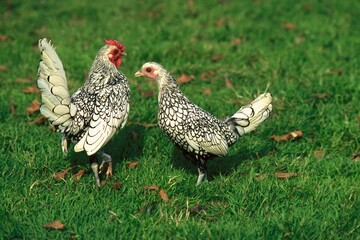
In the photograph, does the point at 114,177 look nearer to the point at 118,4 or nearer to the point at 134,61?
the point at 134,61

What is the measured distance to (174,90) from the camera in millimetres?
5430

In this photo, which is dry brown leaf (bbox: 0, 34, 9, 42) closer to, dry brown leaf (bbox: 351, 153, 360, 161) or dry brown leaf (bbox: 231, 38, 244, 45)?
dry brown leaf (bbox: 231, 38, 244, 45)

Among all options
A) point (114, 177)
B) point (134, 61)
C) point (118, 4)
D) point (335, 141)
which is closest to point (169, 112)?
point (114, 177)

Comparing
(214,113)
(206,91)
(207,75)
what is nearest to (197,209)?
(214,113)

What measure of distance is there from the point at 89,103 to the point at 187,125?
87 centimetres

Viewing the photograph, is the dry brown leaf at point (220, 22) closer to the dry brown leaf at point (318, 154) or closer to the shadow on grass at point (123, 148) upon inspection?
the shadow on grass at point (123, 148)

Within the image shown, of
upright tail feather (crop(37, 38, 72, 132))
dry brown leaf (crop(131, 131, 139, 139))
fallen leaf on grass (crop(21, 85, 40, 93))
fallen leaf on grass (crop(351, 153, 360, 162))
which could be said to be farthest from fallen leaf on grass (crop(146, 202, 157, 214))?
fallen leaf on grass (crop(21, 85, 40, 93))

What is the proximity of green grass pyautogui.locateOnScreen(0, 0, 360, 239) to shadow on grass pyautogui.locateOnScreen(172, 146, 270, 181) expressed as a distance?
0.05 feet

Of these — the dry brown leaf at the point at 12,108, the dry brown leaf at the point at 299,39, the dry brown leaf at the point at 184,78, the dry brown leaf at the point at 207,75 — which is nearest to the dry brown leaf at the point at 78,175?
the dry brown leaf at the point at 12,108

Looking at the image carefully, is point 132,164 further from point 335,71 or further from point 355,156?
point 335,71

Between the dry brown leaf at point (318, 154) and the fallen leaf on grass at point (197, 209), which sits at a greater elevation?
the fallen leaf on grass at point (197, 209)

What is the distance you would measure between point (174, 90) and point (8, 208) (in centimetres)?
172

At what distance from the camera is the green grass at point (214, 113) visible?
15.6 feet

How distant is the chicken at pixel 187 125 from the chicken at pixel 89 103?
0.35 metres
